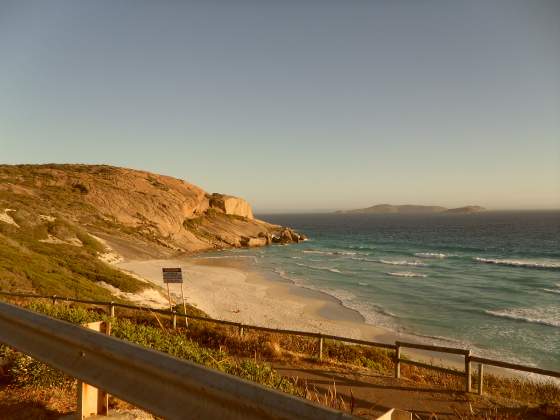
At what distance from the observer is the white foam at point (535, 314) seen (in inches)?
1046

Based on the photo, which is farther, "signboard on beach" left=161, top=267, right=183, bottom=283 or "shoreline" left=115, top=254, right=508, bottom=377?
"shoreline" left=115, top=254, right=508, bottom=377

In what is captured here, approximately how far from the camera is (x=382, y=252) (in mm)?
69688

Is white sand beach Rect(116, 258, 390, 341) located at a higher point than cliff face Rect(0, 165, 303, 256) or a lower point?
lower

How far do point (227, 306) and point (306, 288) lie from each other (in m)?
10.1

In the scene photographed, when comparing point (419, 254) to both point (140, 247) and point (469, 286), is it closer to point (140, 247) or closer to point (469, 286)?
point (469, 286)

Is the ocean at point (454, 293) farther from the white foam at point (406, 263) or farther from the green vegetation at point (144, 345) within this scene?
the green vegetation at point (144, 345)

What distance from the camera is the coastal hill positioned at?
2631 centimetres

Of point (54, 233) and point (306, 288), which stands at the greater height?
point (54, 233)

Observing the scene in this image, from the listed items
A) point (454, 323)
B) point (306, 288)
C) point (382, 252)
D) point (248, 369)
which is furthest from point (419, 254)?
point (248, 369)

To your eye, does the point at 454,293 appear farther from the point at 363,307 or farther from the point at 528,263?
the point at 528,263

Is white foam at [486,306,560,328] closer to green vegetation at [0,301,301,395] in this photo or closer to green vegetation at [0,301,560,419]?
green vegetation at [0,301,560,419]

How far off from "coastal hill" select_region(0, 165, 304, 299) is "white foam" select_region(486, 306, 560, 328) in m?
24.5

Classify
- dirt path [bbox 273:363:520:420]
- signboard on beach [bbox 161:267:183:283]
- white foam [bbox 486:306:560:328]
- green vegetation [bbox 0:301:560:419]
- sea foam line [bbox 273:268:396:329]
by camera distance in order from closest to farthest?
green vegetation [bbox 0:301:560:419] → dirt path [bbox 273:363:520:420] → signboard on beach [bbox 161:267:183:283] → white foam [bbox 486:306:560:328] → sea foam line [bbox 273:268:396:329]

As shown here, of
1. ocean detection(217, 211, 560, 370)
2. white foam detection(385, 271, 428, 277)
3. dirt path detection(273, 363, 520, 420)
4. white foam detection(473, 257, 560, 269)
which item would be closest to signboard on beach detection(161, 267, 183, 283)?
dirt path detection(273, 363, 520, 420)
